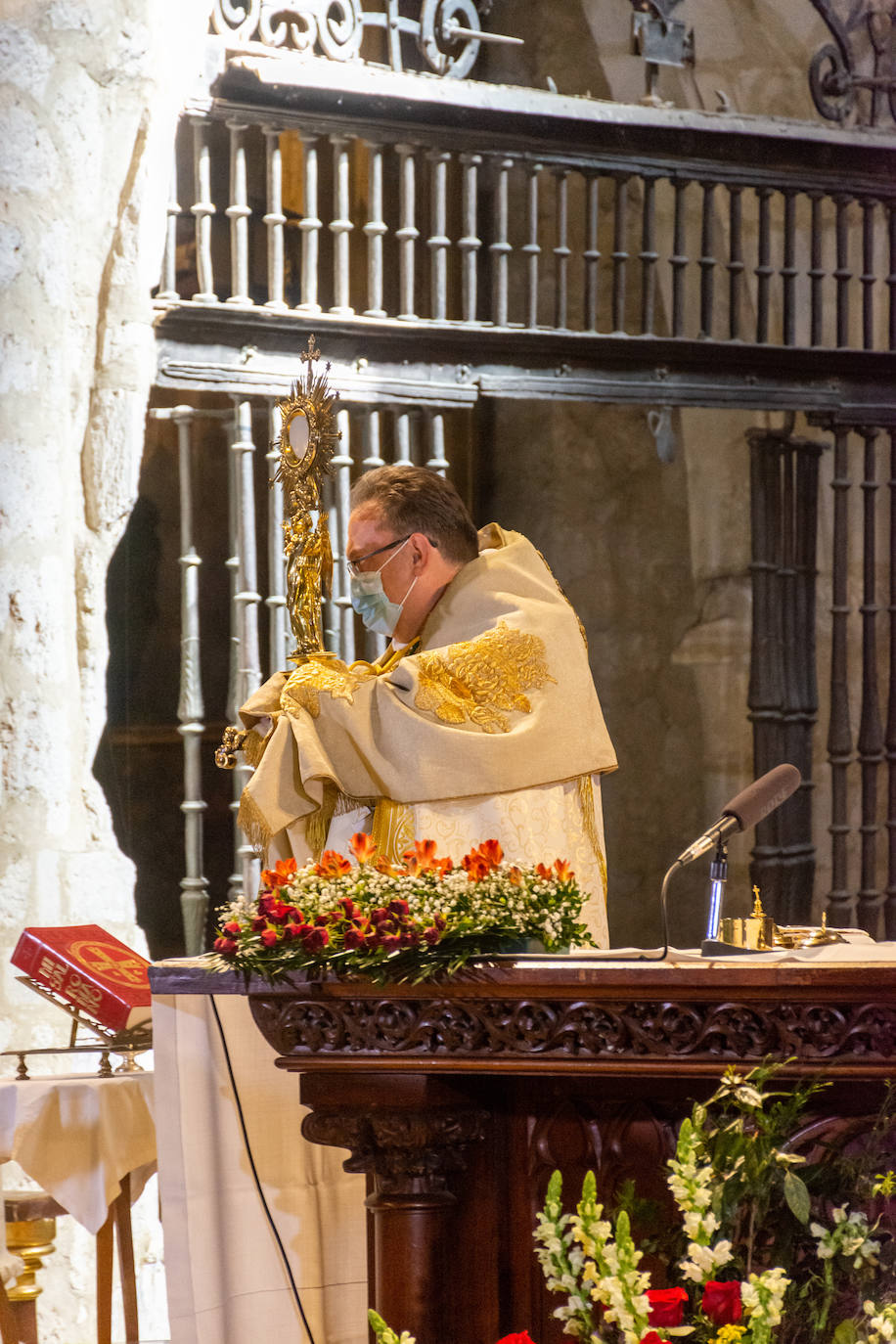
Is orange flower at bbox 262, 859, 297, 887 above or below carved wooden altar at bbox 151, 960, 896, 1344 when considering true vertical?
above

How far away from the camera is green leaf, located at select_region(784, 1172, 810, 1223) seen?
173 cm

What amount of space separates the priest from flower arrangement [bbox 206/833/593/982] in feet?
1.92

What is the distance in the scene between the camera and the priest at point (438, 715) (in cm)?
293

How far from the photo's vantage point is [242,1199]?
2.62 meters

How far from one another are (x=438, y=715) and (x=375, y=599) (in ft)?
1.39

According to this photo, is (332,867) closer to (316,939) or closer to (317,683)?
(316,939)

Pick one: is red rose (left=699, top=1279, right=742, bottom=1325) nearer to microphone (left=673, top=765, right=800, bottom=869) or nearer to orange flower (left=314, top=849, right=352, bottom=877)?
microphone (left=673, top=765, right=800, bottom=869)

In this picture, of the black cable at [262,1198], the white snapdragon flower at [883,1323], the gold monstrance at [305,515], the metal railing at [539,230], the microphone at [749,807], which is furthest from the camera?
the metal railing at [539,230]

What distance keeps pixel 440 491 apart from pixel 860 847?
209 cm

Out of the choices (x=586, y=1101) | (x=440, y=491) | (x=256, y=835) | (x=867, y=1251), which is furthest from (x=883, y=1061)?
(x=440, y=491)

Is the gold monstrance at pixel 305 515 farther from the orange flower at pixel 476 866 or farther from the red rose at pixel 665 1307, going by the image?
the red rose at pixel 665 1307

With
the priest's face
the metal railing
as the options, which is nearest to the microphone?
the priest's face

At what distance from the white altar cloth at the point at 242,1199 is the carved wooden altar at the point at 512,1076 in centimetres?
35

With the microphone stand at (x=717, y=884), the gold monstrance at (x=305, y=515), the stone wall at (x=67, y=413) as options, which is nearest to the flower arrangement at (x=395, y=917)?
the microphone stand at (x=717, y=884)
